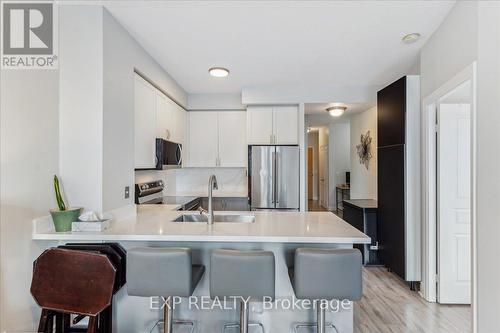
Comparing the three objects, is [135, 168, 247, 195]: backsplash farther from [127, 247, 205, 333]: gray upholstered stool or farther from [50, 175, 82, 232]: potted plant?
[127, 247, 205, 333]: gray upholstered stool

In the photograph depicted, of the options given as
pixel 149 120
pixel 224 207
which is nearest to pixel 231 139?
pixel 224 207

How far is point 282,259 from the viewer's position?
208 centimetres

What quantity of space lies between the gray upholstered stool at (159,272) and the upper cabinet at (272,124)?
2.86m

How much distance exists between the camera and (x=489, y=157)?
1300 millimetres

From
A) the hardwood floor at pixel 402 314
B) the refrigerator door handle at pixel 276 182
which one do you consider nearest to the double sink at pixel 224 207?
the refrigerator door handle at pixel 276 182

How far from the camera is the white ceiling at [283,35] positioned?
84.1 inches

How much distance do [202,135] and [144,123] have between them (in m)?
1.75

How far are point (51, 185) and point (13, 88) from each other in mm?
700

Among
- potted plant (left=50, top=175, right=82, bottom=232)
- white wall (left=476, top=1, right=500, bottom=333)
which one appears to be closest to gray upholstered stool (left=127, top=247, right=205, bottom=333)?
potted plant (left=50, top=175, right=82, bottom=232)

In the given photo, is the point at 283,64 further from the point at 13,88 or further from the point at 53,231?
the point at 53,231

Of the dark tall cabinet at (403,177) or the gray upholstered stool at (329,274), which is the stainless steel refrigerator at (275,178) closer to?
the dark tall cabinet at (403,177)

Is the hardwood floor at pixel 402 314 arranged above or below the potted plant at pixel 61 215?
below

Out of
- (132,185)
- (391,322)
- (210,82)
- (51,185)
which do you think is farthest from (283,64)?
(391,322)

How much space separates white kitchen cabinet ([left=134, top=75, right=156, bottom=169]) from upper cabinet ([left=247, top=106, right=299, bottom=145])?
1.62 meters
